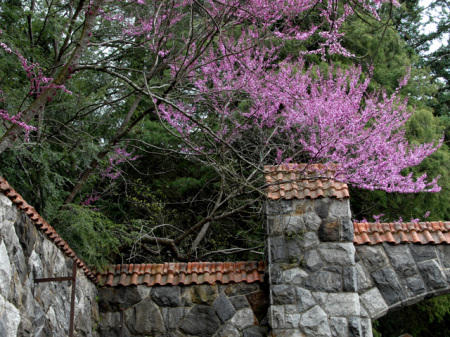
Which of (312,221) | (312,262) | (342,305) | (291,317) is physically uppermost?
(312,221)

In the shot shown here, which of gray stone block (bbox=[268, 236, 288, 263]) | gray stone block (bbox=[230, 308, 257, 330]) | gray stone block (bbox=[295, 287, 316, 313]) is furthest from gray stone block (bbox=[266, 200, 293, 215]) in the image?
gray stone block (bbox=[230, 308, 257, 330])

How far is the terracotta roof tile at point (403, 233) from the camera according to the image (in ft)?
19.7

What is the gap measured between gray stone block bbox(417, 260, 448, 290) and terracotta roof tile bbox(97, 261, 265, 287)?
1.90m

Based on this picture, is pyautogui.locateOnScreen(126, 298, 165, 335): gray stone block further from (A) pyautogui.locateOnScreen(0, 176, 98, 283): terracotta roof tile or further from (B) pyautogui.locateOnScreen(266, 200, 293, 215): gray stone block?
(B) pyautogui.locateOnScreen(266, 200, 293, 215): gray stone block

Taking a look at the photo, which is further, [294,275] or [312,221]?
[312,221]

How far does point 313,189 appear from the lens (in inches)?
236

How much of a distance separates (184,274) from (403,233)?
272cm

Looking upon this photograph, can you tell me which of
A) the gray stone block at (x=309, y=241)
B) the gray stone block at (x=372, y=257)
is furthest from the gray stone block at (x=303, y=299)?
the gray stone block at (x=372, y=257)

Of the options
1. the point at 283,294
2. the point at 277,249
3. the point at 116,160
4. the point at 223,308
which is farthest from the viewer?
the point at 116,160

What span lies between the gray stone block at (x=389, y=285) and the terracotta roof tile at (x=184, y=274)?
137 cm

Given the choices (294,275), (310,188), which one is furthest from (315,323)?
(310,188)

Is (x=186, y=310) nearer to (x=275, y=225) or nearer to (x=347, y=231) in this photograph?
(x=275, y=225)

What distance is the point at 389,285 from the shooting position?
587cm

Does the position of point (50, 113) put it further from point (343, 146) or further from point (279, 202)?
point (343, 146)
